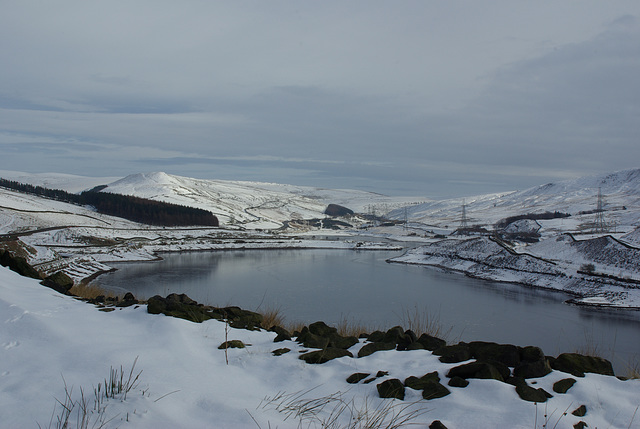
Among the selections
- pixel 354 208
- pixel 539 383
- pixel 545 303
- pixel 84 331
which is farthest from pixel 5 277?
pixel 354 208

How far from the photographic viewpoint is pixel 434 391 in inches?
136

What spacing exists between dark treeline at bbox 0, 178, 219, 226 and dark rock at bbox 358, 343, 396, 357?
235 ft

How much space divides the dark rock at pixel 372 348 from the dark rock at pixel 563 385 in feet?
6.39

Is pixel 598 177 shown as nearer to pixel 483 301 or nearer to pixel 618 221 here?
pixel 618 221

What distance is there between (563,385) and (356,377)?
69.4 inches

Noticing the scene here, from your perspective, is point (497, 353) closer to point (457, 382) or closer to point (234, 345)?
point (457, 382)

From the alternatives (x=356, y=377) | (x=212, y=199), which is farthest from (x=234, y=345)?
(x=212, y=199)

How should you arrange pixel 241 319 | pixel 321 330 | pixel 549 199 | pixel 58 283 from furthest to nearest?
pixel 549 199 < pixel 58 283 < pixel 241 319 < pixel 321 330

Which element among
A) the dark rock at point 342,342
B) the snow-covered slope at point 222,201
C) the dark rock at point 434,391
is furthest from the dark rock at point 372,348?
the snow-covered slope at point 222,201

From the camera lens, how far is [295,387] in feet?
12.1

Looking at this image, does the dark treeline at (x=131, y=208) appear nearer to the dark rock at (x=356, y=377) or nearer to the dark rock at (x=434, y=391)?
the dark rock at (x=356, y=377)

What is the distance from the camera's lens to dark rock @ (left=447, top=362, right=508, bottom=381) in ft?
12.0

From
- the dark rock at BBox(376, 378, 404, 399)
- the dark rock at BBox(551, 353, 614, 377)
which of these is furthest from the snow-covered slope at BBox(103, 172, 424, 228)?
the dark rock at BBox(376, 378, 404, 399)

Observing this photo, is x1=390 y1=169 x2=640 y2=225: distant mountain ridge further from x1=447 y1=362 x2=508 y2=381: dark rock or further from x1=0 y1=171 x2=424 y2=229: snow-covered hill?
x1=447 y1=362 x2=508 y2=381: dark rock
